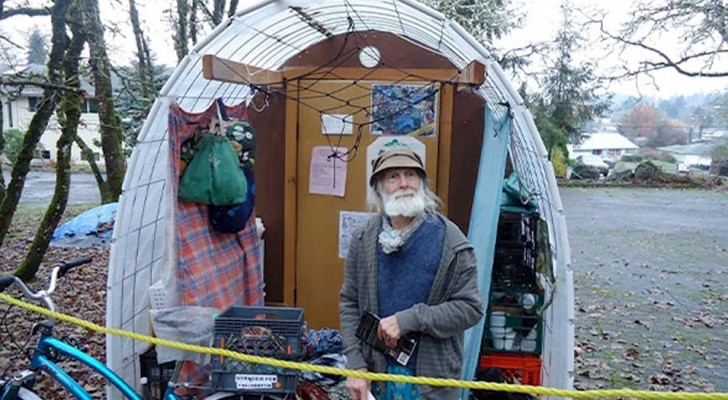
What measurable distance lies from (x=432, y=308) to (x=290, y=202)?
2747mm

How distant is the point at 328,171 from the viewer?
16.1 ft

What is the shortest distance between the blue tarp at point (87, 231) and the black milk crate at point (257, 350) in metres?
8.06

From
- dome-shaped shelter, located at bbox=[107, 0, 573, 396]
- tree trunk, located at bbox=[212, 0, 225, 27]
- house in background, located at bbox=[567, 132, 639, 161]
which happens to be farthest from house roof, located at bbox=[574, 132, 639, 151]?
dome-shaped shelter, located at bbox=[107, 0, 573, 396]

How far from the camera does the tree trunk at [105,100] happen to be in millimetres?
7246

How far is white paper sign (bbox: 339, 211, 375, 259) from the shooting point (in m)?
4.93

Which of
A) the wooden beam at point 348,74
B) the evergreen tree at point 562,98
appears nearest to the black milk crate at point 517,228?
the wooden beam at point 348,74

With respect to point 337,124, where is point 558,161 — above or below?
below

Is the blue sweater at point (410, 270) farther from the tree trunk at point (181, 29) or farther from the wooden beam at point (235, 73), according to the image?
the tree trunk at point (181, 29)

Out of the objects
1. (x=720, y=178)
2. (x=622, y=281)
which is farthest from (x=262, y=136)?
(x=720, y=178)

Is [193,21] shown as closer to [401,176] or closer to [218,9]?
[218,9]

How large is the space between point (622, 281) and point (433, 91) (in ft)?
20.4

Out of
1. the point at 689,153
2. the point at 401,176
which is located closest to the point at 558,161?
the point at 401,176

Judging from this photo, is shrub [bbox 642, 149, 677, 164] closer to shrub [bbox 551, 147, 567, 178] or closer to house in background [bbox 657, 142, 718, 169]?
house in background [bbox 657, 142, 718, 169]

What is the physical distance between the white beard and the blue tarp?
8853mm
